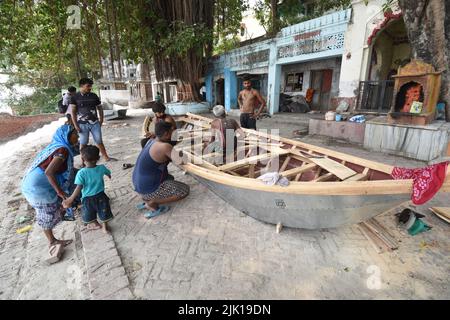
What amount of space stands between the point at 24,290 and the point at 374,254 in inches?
137

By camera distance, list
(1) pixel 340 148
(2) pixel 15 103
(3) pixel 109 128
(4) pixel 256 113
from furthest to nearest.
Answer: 1. (2) pixel 15 103
2. (3) pixel 109 128
3. (1) pixel 340 148
4. (4) pixel 256 113

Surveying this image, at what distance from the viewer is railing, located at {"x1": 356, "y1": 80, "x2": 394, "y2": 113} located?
728cm

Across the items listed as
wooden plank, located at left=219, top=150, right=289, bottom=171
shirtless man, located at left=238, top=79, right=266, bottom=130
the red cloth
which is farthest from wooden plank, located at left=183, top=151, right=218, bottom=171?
shirtless man, located at left=238, top=79, right=266, bottom=130

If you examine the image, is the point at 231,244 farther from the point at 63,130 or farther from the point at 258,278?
the point at 63,130

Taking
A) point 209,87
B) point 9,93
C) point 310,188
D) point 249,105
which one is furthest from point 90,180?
point 9,93

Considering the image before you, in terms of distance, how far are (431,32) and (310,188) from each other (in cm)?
602

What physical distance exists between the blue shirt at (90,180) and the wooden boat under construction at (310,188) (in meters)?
1.08

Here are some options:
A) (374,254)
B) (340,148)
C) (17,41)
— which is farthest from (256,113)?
(17,41)

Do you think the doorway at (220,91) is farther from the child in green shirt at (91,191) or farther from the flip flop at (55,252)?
the flip flop at (55,252)

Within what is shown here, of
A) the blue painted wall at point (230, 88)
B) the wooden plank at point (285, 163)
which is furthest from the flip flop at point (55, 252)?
the blue painted wall at point (230, 88)

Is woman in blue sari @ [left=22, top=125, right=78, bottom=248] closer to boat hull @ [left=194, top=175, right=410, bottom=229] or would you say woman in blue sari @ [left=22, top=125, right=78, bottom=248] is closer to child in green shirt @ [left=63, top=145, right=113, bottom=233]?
child in green shirt @ [left=63, top=145, right=113, bottom=233]

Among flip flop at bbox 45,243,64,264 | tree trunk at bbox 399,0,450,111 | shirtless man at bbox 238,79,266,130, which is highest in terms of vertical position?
tree trunk at bbox 399,0,450,111

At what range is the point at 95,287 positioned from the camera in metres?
2.24

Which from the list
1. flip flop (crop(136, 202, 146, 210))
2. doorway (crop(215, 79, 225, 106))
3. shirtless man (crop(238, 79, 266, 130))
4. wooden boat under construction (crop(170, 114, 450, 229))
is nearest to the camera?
wooden boat under construction (crop(170, 114, 450, 229))
